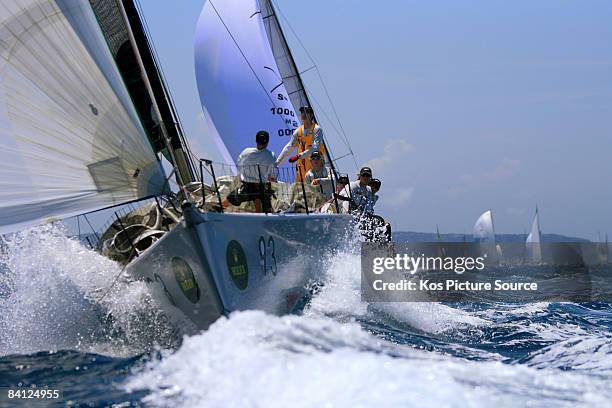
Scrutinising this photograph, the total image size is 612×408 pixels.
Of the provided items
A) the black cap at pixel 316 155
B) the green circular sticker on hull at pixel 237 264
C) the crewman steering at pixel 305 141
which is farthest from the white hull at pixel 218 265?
the crewman steering at pixel 305 141

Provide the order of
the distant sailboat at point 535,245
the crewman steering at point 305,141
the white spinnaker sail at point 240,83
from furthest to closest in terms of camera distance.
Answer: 1. the distant sailboat at point 535,245
2. the white spinnaker sail at point 240,83
3. the crewman steering at point 305,141

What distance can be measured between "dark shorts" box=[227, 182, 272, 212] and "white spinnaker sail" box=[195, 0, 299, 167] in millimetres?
5664

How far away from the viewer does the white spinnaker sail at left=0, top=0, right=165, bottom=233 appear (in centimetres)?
686

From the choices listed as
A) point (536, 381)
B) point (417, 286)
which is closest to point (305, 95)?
point (417, 286)

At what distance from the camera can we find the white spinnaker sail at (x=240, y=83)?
1402cm

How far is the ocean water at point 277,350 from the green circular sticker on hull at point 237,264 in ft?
1.55

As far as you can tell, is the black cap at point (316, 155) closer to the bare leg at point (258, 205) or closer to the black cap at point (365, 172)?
the black cap at point (365, 172)

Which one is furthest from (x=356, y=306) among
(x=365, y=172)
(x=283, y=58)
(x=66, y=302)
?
(x=283, y=58)

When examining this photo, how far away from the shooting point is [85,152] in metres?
6.96

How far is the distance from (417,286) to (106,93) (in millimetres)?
6275

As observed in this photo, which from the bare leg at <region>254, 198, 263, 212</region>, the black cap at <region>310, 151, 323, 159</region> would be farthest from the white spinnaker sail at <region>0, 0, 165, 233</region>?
the black cap at <region>310, 151, 323, 159</region>

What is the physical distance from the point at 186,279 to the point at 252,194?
4.90 feet

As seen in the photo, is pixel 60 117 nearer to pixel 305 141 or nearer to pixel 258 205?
pixel 258 205

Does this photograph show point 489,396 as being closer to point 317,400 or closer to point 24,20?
point 317,400
